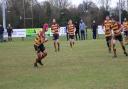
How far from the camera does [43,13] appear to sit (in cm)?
8731

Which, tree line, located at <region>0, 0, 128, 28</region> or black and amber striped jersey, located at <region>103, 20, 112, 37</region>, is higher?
tree line, located at <region>0, 0, 128, 28</region>

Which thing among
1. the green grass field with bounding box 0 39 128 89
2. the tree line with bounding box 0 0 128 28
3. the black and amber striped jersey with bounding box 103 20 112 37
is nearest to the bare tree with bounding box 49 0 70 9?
the tree line with bounding box 0 0 128 28

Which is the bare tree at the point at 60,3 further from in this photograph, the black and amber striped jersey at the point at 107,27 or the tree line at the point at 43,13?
the black and amber striped jersey at the point at 107,27

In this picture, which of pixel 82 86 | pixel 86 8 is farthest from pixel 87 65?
pixel 86 8

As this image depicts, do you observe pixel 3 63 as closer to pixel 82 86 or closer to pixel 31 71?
pixel 31 71

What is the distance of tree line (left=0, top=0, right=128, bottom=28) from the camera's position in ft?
266

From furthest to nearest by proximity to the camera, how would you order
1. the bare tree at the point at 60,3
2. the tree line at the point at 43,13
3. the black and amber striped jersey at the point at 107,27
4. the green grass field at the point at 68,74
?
the bare tree at the point at 60,3 → the tree line at the point at 43,13 → the black and amber striped jersey at the point at 107,27 → the green grass field at the point at 68,74

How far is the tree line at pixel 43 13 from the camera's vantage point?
266 feet

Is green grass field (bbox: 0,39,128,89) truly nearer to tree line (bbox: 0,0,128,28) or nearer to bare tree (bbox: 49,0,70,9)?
tree line (bbox: 0,0,128,28)

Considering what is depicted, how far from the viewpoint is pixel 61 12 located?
94.1 m

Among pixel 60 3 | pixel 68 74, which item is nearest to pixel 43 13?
pixel 60 3

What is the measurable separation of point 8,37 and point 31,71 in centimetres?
3299

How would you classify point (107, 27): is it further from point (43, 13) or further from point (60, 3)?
point (60, 3)

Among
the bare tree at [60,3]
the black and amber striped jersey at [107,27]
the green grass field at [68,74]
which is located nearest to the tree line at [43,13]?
the bare tree at [60,3]
